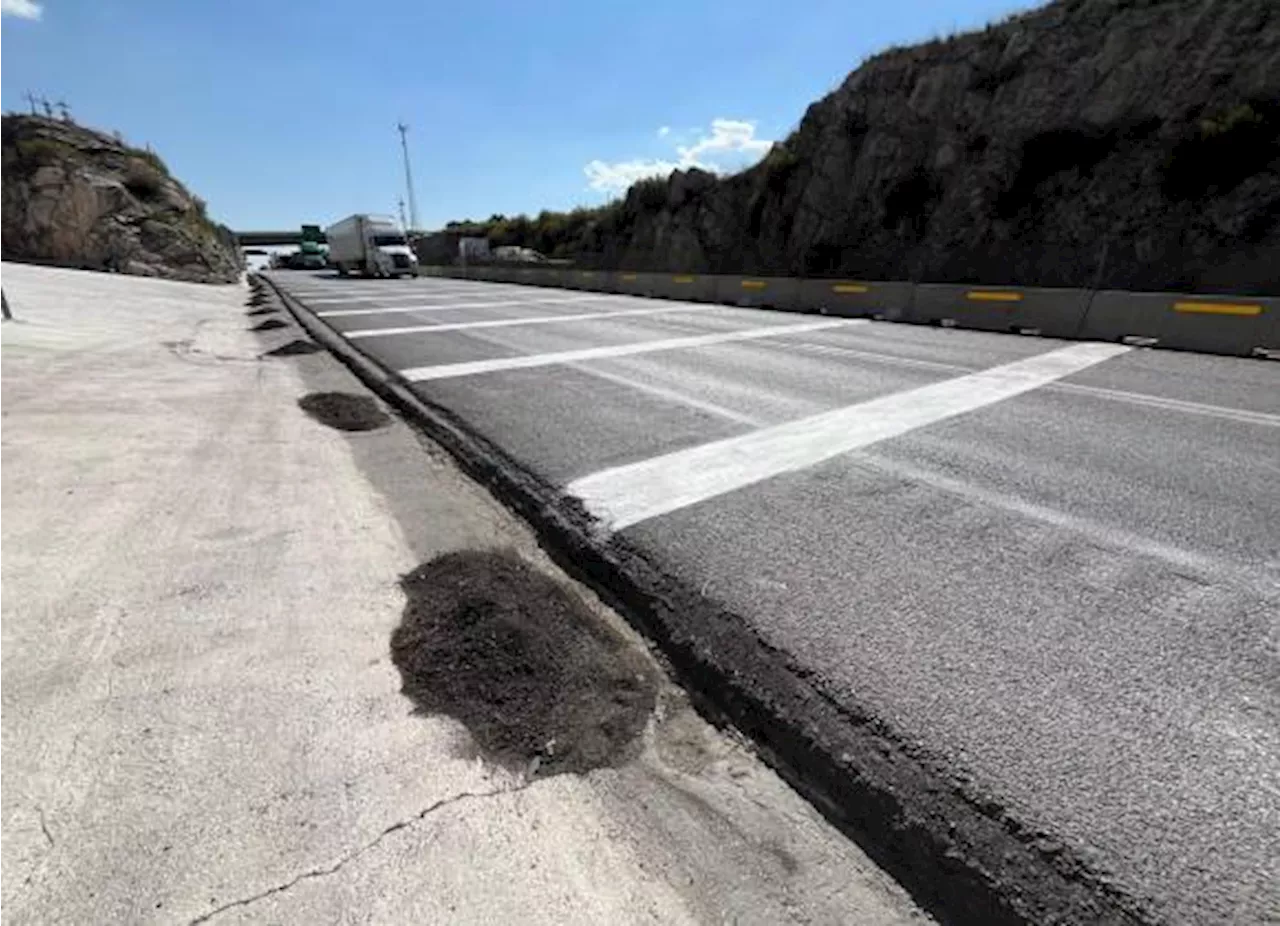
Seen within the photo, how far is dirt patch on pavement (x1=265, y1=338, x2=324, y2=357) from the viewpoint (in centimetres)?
1152

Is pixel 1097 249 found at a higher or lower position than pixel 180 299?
higher

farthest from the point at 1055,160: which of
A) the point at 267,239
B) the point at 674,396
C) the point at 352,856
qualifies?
the point at 267,239

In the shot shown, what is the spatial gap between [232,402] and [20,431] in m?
2.01

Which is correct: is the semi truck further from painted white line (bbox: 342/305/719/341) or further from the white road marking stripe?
the white road marking stripe

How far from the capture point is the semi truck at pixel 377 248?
38000 mm

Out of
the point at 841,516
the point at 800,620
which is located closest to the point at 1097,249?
the point at 841,516

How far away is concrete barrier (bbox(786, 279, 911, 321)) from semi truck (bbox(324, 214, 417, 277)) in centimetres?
2762

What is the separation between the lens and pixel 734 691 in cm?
274

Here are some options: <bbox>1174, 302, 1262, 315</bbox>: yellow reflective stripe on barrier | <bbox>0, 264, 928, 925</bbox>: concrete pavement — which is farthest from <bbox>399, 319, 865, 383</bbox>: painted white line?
<bbox>1174, 302, 1262, 315</bbox>: yellow reflective stripe on barrier

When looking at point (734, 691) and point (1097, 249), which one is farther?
point (1097, 249)

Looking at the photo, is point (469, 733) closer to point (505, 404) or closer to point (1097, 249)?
point (505, 404)

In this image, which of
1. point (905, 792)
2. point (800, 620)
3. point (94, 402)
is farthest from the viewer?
point (94, 402)

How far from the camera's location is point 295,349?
12.0 meters

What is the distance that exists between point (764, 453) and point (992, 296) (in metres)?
10.2
